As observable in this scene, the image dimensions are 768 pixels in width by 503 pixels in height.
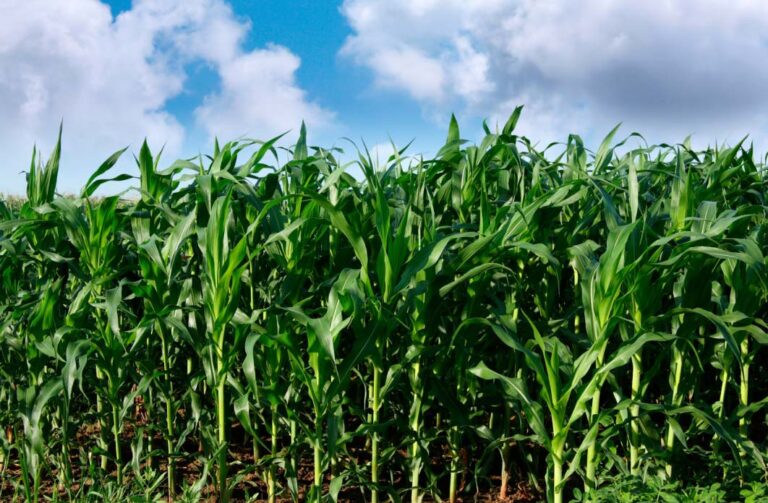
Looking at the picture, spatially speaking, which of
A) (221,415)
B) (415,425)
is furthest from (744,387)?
(221,415)

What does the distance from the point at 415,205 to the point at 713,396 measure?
1.83 metres

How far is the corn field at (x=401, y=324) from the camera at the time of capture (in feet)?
8.36

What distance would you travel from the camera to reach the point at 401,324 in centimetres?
272

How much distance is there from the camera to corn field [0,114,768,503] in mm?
2549

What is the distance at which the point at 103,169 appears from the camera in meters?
3.38

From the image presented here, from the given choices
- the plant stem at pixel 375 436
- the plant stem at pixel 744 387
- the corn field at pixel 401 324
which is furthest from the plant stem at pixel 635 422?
the plant stem at pixel 375 436

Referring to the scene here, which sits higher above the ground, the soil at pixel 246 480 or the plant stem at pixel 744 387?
the plant stem at pixel 744 387

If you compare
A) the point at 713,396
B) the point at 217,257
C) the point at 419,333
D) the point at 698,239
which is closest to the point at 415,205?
the point at 419,333

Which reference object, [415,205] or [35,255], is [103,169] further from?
[415,205]

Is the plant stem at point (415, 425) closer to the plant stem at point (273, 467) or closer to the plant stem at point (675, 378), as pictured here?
the plant stem at point (273, 467)

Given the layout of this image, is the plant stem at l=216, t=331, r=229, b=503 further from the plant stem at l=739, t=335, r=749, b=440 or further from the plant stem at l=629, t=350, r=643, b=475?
the plant stem at l=739, t=335, r=749, b=440

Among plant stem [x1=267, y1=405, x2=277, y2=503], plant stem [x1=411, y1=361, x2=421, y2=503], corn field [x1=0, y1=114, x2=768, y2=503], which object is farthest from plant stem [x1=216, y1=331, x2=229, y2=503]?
plant stem [x1=411, y1=361, x2=421, y2=503]

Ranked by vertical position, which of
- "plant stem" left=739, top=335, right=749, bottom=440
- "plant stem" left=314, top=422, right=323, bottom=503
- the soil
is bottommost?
the soil

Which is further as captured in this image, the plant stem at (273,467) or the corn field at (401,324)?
the plant stem at (273,467)
